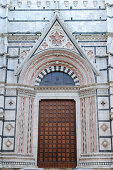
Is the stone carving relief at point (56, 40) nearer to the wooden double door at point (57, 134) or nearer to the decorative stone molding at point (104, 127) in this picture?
the wooden double door at point (57, 134)

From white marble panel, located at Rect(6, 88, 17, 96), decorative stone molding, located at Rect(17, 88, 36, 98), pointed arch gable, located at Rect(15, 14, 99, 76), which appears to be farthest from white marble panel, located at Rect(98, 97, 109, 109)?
white marble panel, located at Rect(6, 88, 17, 96)

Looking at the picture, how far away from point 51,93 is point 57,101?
1.52 feet

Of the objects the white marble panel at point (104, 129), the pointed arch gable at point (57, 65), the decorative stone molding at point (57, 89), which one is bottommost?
the white marble panel at point (104, 129)

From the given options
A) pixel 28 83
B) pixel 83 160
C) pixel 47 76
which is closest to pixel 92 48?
pixel 47 76

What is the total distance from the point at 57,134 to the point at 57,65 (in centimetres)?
333

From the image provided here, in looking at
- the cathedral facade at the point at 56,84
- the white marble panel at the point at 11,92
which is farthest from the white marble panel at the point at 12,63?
the white marble panel at the point at 11,92

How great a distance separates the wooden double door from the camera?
1327cm

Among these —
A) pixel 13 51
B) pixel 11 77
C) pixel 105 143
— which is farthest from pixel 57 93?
pixel 105 143

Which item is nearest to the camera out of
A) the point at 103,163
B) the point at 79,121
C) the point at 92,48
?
the point at 103,163

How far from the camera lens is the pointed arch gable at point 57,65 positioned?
14156mm

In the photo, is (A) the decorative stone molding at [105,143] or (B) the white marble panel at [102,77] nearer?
(A) the decorative stone molding at [105,143]

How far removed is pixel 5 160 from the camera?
1271 cm

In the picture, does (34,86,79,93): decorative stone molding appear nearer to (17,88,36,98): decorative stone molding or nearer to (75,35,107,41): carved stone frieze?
(17,88,36,98): decorative stone molding

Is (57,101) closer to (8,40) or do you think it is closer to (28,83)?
(28,83)
